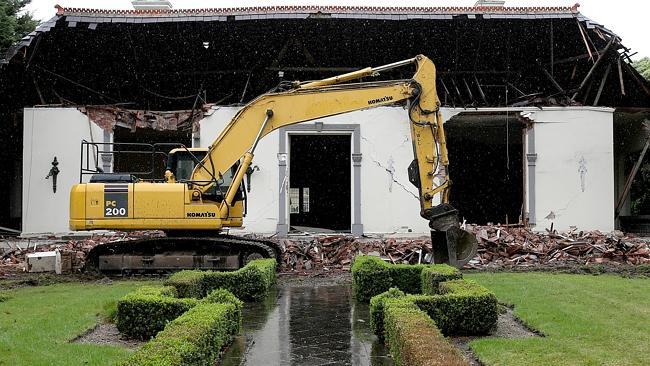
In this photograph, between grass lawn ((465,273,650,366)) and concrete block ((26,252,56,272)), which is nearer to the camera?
grass lawn ((465,273,650,366))

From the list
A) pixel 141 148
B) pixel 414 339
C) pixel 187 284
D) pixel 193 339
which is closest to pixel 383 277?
pixel 187 284

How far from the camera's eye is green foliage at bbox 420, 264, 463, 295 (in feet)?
37.6

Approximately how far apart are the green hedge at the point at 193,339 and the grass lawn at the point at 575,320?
283cm

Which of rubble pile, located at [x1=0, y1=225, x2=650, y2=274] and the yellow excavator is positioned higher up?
the yellow excavator

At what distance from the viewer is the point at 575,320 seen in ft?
32.2

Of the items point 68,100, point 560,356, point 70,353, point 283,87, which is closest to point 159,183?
point 283,87

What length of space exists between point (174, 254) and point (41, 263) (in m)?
3.25

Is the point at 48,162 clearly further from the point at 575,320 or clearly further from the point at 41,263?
the point at 575,320

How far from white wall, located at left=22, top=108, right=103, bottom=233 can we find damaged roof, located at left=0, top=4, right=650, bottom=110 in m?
1.42

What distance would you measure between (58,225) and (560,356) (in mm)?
19373

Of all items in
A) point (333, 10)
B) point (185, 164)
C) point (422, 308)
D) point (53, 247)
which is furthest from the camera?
point (333, 10)

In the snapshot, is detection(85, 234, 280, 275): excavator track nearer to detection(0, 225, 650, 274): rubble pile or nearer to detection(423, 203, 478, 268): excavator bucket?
detection(0, 225, 650, 274): rubble pile

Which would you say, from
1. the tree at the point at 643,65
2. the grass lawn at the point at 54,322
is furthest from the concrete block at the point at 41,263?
the tree at the point at 643,65

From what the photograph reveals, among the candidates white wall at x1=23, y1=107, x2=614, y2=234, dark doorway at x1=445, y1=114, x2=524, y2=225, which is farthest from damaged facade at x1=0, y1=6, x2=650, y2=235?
dark doorway at x1=445, y1=114, x2=524, y2=225
